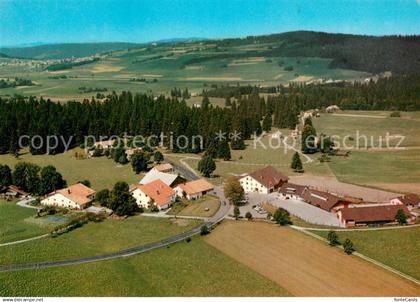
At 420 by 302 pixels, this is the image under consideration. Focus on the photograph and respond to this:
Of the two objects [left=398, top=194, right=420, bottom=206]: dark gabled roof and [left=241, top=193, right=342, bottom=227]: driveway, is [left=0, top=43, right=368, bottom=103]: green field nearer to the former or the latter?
[left=241, top=193, right=342, bottom=227]: driveway

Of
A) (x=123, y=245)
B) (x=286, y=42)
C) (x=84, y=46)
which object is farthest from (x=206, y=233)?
(x=84, y=46)

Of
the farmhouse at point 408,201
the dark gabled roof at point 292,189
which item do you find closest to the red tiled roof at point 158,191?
the dark gabled roof at point 292,189

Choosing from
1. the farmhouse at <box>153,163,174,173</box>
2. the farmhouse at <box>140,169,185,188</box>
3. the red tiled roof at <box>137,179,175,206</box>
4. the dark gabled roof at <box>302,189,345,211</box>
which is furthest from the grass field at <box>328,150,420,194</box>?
the farmhouse at <box>153,163,174,173</box>

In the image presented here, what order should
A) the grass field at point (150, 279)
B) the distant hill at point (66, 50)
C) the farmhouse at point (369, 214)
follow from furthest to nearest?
the distant hill at point (66, 50) < the farmhouse at point (369, 214) < the grass field at point (150, 279)

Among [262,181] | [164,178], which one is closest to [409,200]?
[262,181]

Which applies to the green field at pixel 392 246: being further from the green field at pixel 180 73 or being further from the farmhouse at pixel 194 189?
the green field at pixel 180 73

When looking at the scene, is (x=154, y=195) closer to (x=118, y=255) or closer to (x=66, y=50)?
(x=118, y=255)
